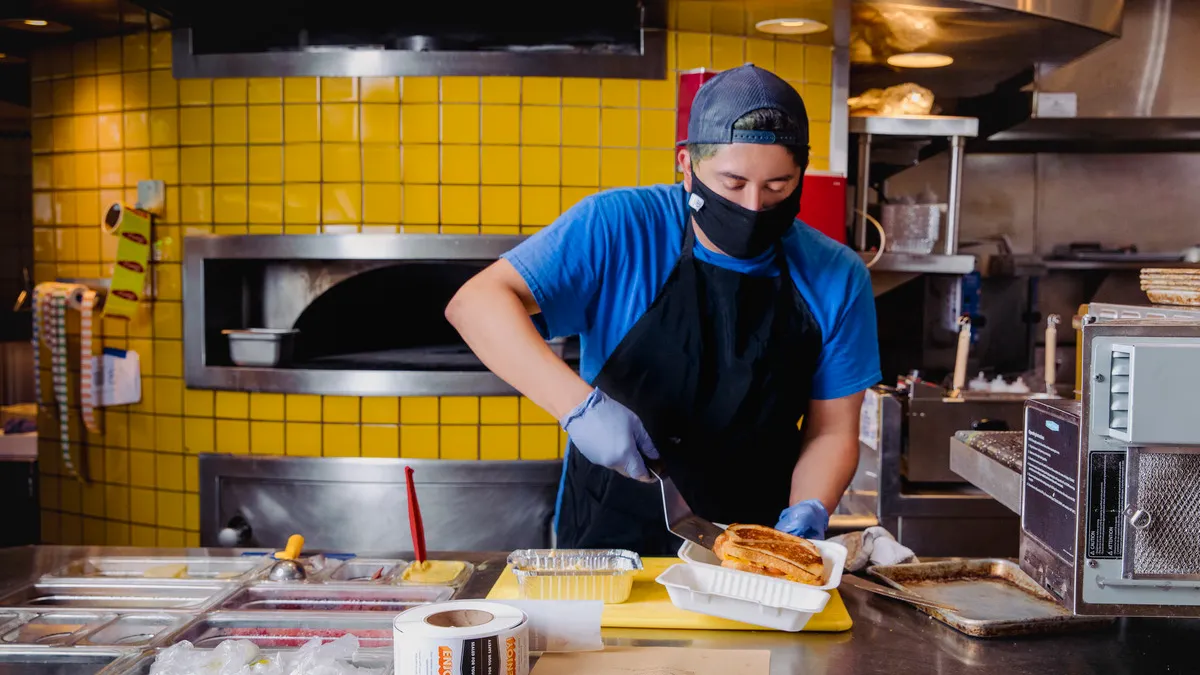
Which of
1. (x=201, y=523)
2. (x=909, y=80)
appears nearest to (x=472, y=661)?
(x=201, y=523)

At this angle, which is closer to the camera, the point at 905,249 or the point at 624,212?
the point at 624,212

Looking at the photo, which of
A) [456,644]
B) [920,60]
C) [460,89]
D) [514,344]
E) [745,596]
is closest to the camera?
[456,644]

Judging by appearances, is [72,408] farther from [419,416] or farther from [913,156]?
[913,156]

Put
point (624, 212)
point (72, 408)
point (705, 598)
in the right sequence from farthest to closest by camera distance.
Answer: point (72, 408) < point (624, 212) < point (705, 598)

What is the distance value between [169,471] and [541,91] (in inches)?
91.1

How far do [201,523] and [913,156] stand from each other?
366cm

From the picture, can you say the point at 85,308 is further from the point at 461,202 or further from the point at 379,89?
the point at 461,202

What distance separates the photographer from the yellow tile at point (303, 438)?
3998 mm

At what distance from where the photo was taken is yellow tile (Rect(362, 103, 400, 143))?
391 centimetres

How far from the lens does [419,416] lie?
3.95 m

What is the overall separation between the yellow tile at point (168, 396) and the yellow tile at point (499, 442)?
53.3 inches

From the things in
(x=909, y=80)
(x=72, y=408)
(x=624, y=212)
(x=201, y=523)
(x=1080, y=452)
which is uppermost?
(x=909, y=80)

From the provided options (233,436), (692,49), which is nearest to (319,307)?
(233,436)

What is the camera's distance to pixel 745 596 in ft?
4.79
